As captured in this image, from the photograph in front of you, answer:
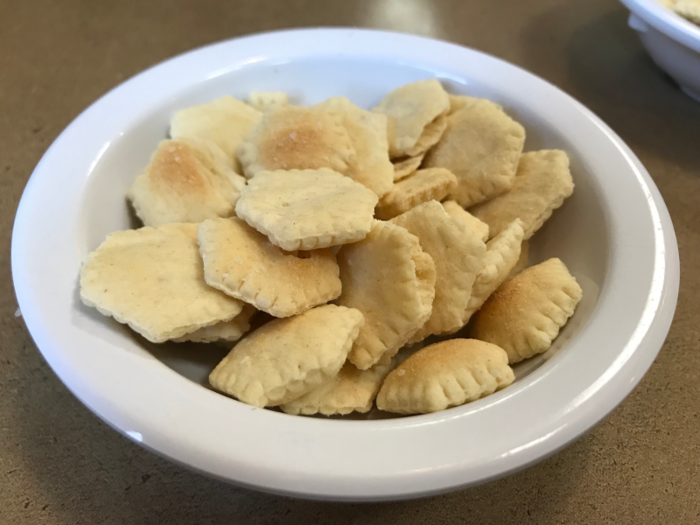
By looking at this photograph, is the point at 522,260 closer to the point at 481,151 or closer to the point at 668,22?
the point at 481,151

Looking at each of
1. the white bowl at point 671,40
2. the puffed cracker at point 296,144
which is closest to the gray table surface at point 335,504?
the white bowl at point 671,40

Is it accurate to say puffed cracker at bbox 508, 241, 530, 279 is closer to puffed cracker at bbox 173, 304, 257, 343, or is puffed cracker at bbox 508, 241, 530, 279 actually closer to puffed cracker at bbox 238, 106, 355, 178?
puffed cracker at bbox 238, 106, 355, 178

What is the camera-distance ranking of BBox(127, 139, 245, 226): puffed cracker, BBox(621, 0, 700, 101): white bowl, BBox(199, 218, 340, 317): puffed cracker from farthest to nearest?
BBox(621, 0, 700, 101): white bowl
BBox(127, 139, 245, 226): puffed cracker
BBox(199, 218, 340, 317): puffed cracker

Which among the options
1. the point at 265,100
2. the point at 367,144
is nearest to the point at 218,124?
the point at 265,100

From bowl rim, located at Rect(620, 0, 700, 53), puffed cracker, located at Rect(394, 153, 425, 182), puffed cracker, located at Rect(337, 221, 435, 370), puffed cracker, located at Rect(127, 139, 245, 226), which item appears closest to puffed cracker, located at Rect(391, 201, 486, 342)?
puffed cracker, located at Rect(337, 221, 435, 370)

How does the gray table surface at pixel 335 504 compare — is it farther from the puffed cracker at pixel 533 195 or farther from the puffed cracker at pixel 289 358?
the puffed cracker at pixel 533 195

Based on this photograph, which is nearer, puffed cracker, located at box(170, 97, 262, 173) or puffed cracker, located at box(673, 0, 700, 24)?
puffed cracker, located at box(170, 97, 262, 173)

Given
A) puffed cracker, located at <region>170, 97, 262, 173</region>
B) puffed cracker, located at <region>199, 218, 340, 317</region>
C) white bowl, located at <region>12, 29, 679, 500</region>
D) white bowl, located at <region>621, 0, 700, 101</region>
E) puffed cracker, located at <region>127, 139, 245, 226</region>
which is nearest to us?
white bowl, located at <region>12, 29, 679, 500</region>
